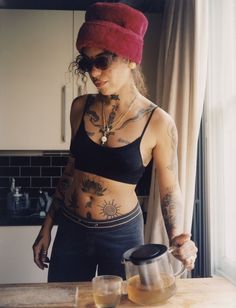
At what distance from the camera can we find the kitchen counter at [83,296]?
0.65m

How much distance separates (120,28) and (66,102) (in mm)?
1154

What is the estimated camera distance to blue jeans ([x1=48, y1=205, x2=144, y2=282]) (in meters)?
0.97

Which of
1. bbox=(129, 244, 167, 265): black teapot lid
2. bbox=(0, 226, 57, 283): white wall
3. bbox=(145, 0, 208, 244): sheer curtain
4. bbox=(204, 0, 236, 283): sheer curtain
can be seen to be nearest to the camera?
bbox=(129, 244, 167, 265): black teapot lid

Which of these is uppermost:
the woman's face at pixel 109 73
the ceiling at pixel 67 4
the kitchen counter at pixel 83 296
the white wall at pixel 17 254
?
the ceiling at pixel 67 4

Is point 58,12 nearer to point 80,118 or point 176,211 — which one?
point 80,118

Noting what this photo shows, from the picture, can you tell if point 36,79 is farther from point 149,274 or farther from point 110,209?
point 149,274

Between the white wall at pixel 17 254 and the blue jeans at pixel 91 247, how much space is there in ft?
2.74

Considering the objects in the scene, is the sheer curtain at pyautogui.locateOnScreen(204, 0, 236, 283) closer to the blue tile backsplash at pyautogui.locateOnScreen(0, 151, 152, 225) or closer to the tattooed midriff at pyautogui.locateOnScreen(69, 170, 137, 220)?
the tattooed midriff at pyautogui.locateOnScreen(69, 170, 137, 220)

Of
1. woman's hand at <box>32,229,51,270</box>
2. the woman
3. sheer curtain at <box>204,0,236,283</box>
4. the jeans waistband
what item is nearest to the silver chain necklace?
the woman

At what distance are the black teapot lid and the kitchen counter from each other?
116mm

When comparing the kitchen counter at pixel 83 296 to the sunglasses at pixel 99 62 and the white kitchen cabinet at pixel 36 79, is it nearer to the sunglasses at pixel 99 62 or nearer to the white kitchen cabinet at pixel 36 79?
the sunglasses at pixel 99 62

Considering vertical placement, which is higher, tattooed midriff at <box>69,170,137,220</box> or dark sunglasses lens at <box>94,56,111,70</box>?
dark sunglasses lens at <box>94,56,111,70</box>

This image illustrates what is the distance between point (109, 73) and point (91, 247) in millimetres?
491

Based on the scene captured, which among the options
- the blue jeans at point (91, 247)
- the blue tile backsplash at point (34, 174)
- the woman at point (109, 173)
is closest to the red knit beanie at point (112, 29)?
the woman at point (109, 173)
